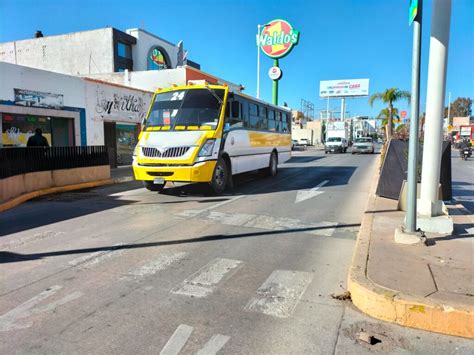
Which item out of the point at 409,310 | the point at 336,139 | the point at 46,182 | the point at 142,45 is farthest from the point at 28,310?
the point at 142,45

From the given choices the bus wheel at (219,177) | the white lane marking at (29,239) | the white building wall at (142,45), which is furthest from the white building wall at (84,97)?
the white building wall at (142,45)

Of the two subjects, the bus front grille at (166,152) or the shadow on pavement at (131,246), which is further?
the bus front grille at (166,152)

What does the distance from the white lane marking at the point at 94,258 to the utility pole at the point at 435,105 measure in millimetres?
4690

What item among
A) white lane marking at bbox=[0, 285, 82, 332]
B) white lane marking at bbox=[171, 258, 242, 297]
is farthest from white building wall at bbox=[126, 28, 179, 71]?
white lane marking at bbox=[0, 285, 82, 332]

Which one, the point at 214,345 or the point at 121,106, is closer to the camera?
the point at 214,345

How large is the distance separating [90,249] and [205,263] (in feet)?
6.09

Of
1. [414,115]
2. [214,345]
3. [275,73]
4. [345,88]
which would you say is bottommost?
[214,345]

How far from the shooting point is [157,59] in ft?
148

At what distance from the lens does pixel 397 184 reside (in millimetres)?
9000

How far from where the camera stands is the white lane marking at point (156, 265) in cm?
482

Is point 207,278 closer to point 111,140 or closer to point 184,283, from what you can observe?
point 184,283

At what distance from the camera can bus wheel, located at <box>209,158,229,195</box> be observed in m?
10.8

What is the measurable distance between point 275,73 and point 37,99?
20.8 metres

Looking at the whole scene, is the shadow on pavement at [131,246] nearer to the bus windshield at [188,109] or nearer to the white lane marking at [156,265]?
the white lane marking at [156,265]
